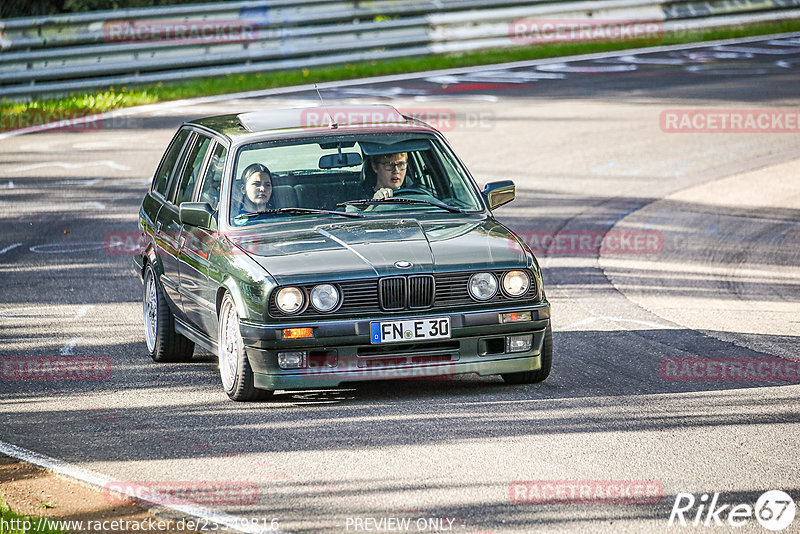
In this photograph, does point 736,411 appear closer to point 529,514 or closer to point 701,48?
point 529,514

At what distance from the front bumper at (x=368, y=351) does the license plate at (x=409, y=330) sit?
3cm

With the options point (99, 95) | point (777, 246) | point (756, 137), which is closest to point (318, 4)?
point (99, 95)

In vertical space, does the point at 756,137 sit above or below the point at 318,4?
below

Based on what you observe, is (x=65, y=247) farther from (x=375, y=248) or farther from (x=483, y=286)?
(x=483, y=286)

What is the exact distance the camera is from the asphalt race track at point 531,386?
5828 mm

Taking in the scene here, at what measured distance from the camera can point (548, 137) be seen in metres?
18.2

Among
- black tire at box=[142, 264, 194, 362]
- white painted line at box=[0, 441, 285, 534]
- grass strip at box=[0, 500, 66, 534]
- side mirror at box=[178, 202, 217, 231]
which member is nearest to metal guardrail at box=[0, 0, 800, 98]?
black tire at box=[142, 264, 194, 362]

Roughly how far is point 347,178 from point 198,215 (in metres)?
1.05

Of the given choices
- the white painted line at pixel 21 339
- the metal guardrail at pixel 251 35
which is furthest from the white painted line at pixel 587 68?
the white painted line at pixel 21 339

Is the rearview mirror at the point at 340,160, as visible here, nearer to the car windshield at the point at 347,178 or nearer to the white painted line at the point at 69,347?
the car windshield at the point at 347,178

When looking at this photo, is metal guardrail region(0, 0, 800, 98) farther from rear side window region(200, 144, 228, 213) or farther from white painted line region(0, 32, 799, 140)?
rear side window region(200, 144, 228, 213)

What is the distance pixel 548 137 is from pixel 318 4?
8.37 m

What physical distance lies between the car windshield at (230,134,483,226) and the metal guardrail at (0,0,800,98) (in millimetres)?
14755

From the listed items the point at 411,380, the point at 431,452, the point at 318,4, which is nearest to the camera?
the point at 431,452
